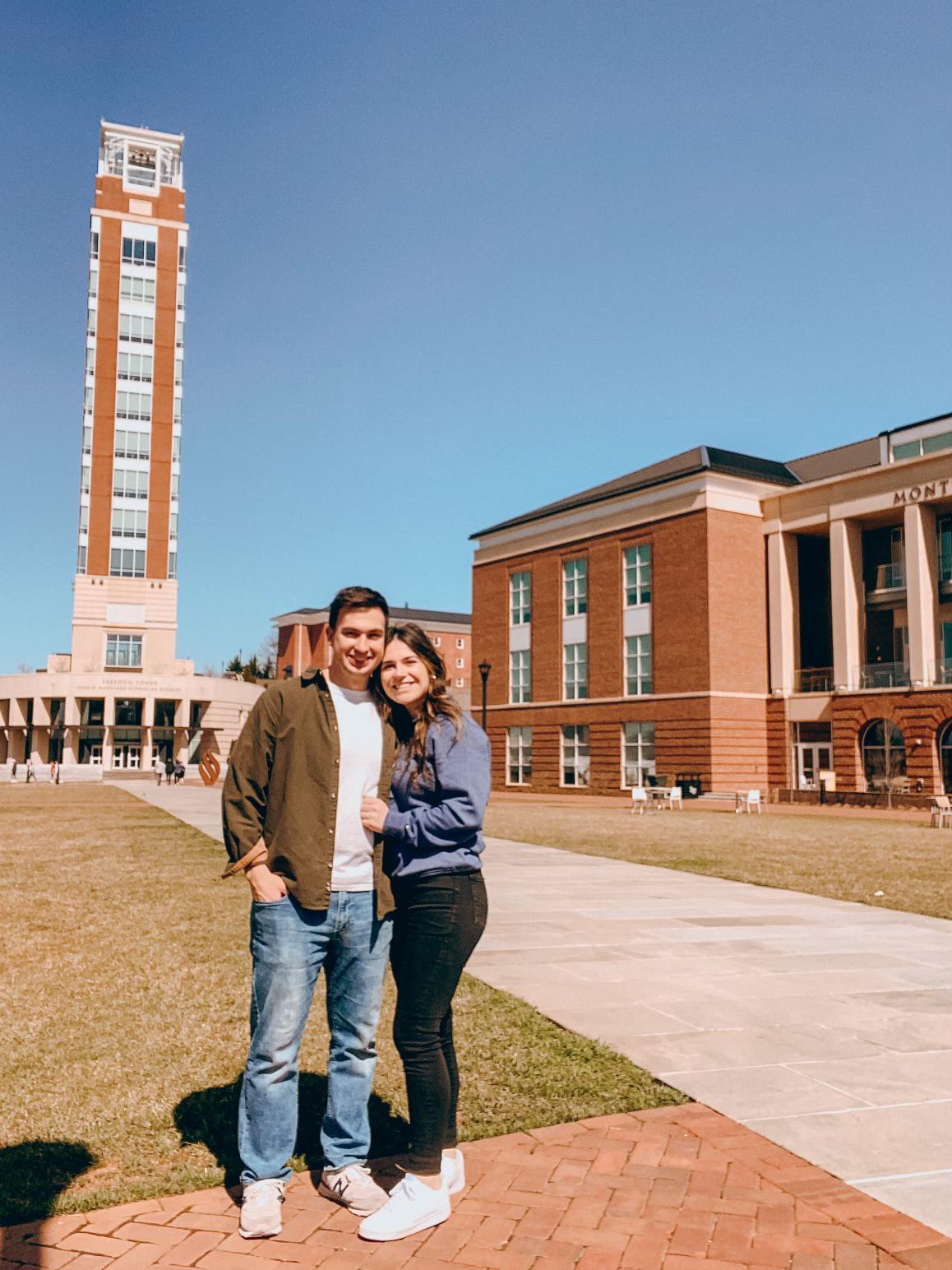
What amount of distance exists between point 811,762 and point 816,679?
3432 millimetres

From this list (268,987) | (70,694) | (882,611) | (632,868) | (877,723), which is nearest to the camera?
(268,987)

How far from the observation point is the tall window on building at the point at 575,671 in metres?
50.3

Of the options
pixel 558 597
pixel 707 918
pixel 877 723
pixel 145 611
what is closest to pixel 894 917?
pixel 707 918

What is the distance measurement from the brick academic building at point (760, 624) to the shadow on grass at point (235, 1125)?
119 ft

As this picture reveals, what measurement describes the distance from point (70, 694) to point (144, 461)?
59.4ft

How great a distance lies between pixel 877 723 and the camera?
131 feet

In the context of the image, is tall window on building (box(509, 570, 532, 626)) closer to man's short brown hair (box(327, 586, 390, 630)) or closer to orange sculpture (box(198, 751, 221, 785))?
orange sculpture (box(198, 751, 221, 785))

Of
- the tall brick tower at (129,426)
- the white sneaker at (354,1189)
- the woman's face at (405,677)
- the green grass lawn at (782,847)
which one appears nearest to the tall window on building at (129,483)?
the tall brick tower at (129,426)

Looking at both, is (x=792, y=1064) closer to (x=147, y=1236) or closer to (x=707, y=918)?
(x=147, y=1236)

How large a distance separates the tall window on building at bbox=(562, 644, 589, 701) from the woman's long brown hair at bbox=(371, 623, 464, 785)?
46.6 metres

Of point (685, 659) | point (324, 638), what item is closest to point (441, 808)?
point (685, 659)

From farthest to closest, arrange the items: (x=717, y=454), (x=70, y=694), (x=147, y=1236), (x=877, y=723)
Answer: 1. (x=70, y=694)
2. (x=717, y=454)
3. (x=877, y=723)
4. (x=147, y=1236)

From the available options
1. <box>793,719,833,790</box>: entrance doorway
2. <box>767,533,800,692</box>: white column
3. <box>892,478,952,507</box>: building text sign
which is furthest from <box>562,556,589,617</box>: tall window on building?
<box>892,478,952,507</box>: building text sign

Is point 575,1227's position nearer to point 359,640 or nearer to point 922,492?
point 359,640
